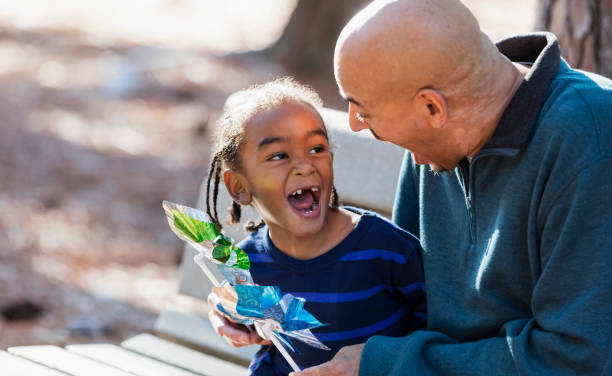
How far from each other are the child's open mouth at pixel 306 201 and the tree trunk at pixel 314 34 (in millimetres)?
7159

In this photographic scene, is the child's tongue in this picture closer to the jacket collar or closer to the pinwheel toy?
the pinwheel toy

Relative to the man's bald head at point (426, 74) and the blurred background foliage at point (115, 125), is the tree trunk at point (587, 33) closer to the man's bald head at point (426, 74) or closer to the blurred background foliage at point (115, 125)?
the blurred background foliage at point (115, 125)

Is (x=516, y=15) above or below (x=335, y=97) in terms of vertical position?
above

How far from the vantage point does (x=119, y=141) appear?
27.6 ft

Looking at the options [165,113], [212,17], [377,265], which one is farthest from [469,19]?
[212,17]

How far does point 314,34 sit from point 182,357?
703cm

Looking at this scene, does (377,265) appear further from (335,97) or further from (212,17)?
(212,17)

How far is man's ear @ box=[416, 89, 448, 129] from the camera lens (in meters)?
2.42

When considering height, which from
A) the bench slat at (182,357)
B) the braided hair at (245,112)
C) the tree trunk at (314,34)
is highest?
the tree trunk at (314,34)

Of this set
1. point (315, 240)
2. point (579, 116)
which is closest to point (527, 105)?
point (579, 116)

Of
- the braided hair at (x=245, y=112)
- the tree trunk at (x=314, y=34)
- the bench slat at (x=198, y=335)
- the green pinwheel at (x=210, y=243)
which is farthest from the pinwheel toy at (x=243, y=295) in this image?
the tree trunk at (x=314, y=34)

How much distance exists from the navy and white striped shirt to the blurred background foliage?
1.12 meters

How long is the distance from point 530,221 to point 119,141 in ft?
21.1

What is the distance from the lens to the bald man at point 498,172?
2.32 metres
